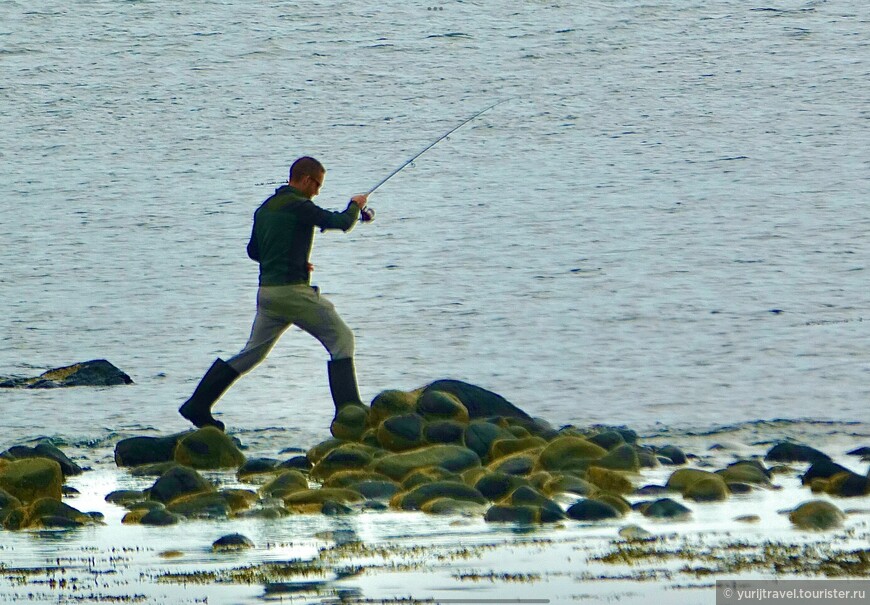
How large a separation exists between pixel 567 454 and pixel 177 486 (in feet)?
6.15

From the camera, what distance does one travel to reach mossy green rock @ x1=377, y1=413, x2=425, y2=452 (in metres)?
8.51

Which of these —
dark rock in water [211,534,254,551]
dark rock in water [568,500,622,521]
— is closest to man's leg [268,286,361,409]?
dark rock in water [568,500,622,521]

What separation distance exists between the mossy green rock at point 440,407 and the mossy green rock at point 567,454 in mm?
1094

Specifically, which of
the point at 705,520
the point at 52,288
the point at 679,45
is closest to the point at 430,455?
the point at 705,520

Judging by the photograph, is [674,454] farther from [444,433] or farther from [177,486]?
[177,486]

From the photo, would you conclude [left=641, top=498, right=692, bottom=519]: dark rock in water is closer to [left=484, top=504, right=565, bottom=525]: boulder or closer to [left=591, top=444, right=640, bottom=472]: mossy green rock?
[left=484, top=504, right=565, bottom=525]: boulder

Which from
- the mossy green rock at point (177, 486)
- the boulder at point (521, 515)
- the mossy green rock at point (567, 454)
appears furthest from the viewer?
the mossy green rock at point (567, 454)

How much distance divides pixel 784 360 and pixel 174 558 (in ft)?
23.0

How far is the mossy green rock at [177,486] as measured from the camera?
24.0 ft

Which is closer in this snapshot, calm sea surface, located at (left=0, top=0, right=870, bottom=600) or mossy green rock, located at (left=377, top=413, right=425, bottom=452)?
mossy green rock, located at (left=377, top=413, right=425, bottom=452)

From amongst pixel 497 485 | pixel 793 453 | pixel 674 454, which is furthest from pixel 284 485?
pixel 793 453

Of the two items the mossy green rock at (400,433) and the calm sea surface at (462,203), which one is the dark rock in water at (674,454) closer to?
the calm sea surface at (462,203)

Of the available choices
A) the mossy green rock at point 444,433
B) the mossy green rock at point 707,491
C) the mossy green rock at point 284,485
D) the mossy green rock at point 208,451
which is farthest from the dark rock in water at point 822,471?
the mossy green rock at point 208,451

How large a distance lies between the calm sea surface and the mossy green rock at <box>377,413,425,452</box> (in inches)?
34.9
